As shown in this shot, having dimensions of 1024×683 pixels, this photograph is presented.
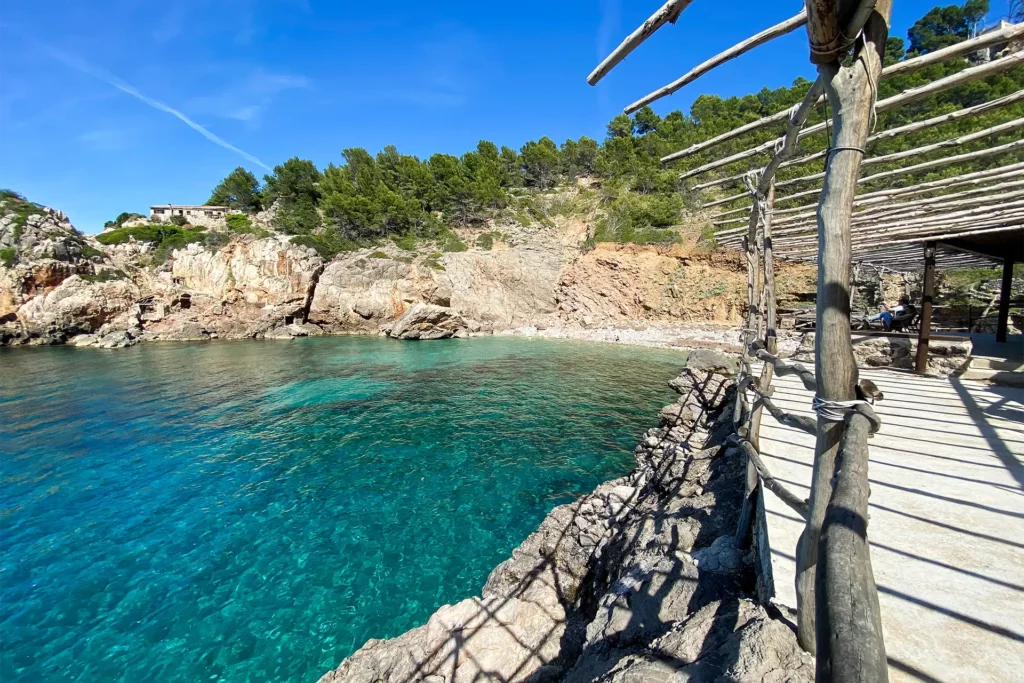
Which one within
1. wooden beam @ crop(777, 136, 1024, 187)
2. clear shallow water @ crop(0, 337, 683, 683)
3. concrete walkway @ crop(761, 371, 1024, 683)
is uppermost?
wooden beam @ crop(777, 136, 1024, 187)

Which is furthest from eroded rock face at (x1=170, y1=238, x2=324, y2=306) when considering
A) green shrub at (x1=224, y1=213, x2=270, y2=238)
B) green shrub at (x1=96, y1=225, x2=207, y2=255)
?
green shrub at (x1=224, y1=213, x2=270, y2=238)

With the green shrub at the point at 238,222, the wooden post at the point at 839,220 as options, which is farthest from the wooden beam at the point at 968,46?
the green shrub at the point at 238,222

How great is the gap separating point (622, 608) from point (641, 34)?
3.70 meters

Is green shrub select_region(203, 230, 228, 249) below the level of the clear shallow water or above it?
above

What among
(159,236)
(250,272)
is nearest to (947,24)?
(250,272)

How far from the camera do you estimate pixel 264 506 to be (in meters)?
6.81

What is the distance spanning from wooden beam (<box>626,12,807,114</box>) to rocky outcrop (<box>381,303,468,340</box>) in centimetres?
2682

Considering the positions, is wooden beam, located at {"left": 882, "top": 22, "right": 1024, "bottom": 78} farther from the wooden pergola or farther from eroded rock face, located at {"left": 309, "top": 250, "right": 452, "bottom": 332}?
eroded rock face, located at {"left": 309, "top": 250, "right": 452, "bottom": 332}

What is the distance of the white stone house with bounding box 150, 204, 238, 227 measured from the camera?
45312 mm

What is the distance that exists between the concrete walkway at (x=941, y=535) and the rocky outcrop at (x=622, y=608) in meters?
0.43

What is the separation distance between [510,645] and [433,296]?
3081 centimetres

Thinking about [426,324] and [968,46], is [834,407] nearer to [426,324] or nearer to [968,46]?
[968,46]

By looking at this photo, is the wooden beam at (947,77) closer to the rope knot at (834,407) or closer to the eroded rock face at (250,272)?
the rope knot at (834,407)

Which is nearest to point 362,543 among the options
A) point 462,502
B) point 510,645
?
point 462,502
